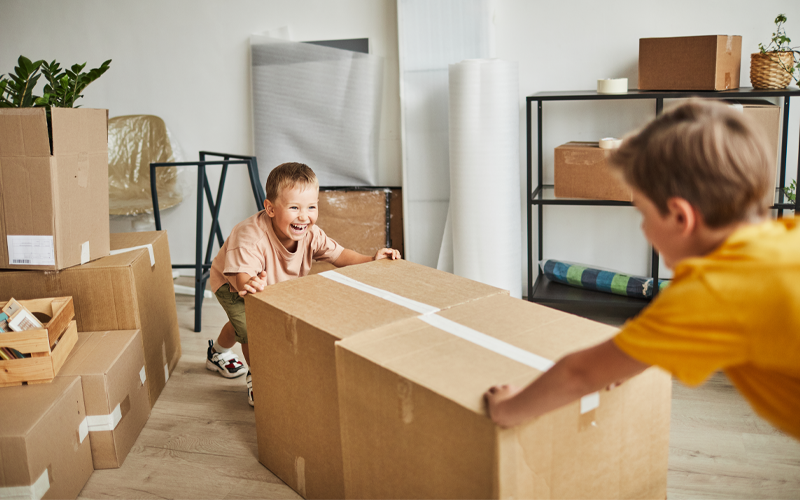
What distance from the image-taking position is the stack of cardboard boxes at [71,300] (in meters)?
1.56

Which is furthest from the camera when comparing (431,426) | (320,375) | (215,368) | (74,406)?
(215,368)

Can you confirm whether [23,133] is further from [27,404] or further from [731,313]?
[731,313]

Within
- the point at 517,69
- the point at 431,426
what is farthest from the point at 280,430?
the point at 517,69

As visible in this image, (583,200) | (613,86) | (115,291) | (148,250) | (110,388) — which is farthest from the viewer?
(583,200)

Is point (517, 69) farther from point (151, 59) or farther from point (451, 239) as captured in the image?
point (151, 59)

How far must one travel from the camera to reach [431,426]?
1.08 m

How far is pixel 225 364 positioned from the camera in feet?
7.64

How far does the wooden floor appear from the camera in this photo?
166 centimetres

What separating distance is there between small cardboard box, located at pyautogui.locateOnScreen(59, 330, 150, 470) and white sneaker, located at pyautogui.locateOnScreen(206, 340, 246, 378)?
0.35m

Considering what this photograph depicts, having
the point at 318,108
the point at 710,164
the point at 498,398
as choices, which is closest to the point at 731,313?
the point at 710,164

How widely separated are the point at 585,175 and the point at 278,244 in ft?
4.26

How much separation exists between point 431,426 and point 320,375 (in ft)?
1.22

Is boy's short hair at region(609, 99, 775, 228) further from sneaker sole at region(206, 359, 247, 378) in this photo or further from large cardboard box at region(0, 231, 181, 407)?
sneaker sole at region(206, 359, 247, 378)

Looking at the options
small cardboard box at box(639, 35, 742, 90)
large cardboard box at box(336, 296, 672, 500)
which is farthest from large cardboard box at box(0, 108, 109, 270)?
small cardboard box at box(639, 35, 742, 90)
